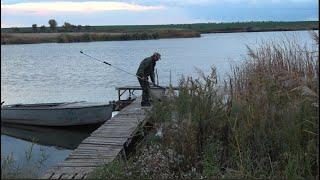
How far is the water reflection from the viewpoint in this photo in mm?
16438

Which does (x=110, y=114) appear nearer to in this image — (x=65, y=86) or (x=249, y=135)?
(x=249, y=135)

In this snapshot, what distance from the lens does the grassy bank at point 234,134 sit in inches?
260

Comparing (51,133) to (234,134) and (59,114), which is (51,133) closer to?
(59,114)

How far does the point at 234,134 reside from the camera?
7.17 m

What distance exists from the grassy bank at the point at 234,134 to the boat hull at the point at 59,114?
884 centimetres

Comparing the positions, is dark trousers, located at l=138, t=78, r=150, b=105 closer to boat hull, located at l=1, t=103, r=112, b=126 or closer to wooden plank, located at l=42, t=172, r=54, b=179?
boat hull, located at l=1, t=103, r=112, b=126

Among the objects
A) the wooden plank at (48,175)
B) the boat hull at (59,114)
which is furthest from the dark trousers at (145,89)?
the wooden plank at (48,175)

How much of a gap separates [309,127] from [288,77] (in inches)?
48.6

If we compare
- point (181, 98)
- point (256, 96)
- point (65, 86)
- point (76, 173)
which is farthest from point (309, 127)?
point (65, 86)

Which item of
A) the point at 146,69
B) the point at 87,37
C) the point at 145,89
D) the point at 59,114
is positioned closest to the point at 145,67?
the point at 146,69

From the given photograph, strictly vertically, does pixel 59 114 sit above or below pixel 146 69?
below

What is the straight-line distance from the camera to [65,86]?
30.6 meters

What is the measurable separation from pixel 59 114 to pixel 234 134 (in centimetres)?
1129

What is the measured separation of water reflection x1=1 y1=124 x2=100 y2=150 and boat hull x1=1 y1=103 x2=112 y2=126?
0.21m
